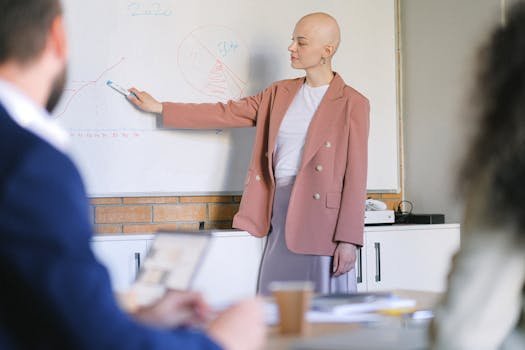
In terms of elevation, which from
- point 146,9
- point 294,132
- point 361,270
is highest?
point 146,9

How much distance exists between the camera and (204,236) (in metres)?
1.39

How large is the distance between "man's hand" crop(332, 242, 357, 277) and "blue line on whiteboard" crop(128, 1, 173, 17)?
1.50 metres

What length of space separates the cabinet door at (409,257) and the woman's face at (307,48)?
3.33 ft

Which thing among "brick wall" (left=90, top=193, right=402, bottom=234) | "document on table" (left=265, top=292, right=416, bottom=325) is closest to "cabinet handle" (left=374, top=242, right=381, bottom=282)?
"brick wall" (left=90, top=193, right=402, bottom=234)

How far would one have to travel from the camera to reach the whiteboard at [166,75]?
3.68 meters

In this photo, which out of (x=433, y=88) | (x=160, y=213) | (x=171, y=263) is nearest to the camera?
(x=171, y=263)

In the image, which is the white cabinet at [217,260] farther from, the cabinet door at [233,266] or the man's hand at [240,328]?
the man's hand at [240,328]

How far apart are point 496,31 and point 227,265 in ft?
8.21

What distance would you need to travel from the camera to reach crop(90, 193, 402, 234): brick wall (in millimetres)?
3732

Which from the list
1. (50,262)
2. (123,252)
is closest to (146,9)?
(123,252)

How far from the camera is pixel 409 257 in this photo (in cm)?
401

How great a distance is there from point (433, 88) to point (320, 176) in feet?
4.77

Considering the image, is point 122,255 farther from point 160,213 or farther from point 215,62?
point 215,62

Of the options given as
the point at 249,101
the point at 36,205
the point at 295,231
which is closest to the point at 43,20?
the point at 36,205
